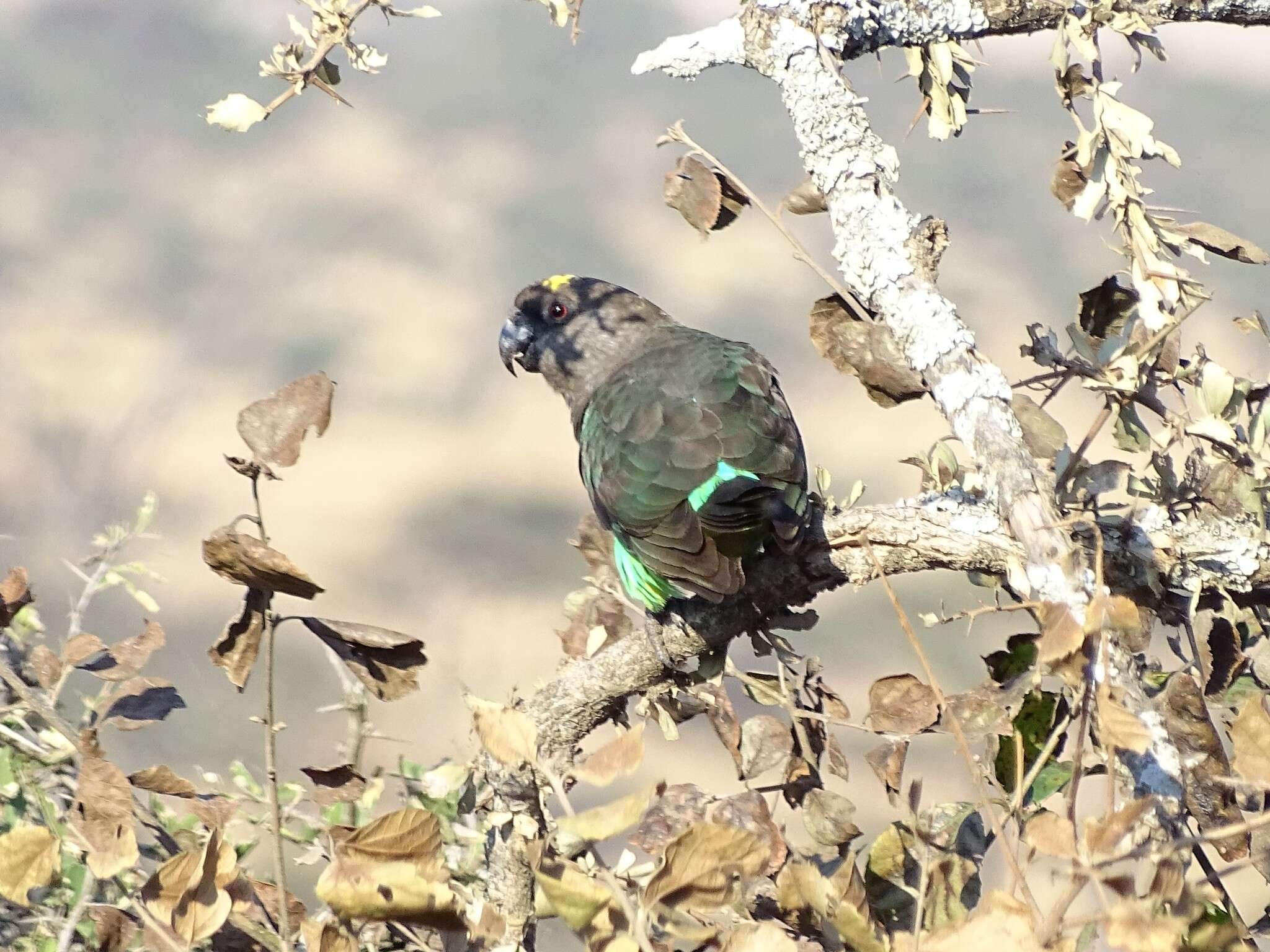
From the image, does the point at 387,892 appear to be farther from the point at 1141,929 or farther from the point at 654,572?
the point at 654,572

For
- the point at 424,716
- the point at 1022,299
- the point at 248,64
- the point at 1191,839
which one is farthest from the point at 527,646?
the point at 248,64

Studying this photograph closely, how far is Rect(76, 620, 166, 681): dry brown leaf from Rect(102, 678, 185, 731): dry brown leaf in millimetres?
18

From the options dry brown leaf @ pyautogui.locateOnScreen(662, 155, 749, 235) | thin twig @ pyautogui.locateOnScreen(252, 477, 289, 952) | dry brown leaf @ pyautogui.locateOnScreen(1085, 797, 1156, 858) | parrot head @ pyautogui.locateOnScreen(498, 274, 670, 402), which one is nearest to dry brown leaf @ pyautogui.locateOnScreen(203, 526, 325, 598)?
thin twig @ pyautogui.locateOnScreen(252, 477, 289, 952)

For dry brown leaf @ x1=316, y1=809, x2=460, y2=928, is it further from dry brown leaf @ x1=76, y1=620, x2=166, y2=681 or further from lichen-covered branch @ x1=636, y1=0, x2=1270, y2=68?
lichen-covered branch @ x1=636, y1=0, x2=1270, y2=68

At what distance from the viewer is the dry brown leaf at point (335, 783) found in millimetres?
1734

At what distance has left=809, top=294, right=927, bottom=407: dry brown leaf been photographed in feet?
6.40

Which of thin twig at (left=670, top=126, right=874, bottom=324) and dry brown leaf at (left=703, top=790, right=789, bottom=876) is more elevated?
thin twig at (left=670, top=126, right=874, bottom=324)

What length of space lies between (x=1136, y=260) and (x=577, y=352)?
186cm

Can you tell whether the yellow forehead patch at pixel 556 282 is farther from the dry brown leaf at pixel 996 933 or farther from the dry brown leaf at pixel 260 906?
the dry brown leaf at pixel 996 933

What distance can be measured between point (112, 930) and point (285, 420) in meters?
0.70

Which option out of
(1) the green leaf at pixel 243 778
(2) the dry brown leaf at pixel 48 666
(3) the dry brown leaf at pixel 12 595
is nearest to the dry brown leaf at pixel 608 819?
(3) the dry brown leaf at pixel 12 595

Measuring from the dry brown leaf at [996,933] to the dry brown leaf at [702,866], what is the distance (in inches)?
7.8

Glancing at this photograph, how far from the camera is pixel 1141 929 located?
940 mm

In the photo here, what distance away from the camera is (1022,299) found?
6.96m
